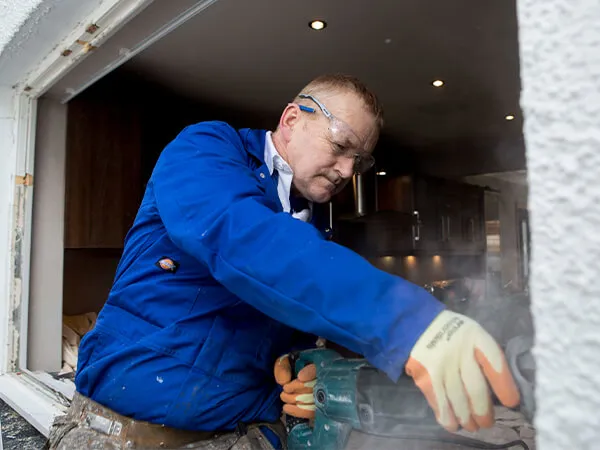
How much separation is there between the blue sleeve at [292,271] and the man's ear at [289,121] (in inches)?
17.0

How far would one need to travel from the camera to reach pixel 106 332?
3.71ft

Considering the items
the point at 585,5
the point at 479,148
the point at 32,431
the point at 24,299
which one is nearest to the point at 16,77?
the point at 24,299

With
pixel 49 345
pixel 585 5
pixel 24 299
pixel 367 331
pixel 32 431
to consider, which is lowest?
pixel 32 431

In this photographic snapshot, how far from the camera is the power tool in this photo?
24.0 inches

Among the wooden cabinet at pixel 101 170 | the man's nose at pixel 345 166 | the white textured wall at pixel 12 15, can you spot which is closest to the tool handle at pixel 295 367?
the man's nose at pixel 345 166

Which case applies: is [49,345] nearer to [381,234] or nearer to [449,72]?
[449,72]

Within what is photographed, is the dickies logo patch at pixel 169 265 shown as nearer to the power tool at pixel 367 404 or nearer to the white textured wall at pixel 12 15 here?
the power tool at pixel 367 404

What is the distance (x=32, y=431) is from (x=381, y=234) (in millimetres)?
4426

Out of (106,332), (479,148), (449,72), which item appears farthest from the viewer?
(479,148)

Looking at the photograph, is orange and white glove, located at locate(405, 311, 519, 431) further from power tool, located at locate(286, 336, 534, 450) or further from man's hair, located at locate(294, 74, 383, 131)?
man's hair, located at locate(294, 74, 383, 131)

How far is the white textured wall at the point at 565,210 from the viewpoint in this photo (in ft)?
1.38

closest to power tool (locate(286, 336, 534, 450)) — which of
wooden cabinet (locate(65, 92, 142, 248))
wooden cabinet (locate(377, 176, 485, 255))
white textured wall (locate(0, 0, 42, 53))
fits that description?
white textured wall (locate(0, 0, 42, 53))

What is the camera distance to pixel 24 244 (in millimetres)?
2258

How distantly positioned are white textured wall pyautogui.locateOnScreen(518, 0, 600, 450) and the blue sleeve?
0.61ft
